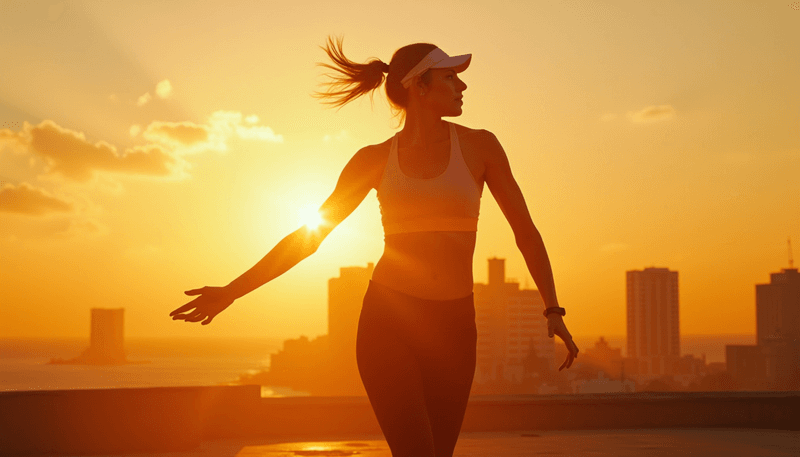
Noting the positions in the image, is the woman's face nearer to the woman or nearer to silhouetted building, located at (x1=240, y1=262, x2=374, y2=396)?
the woman

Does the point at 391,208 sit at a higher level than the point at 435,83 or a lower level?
lower

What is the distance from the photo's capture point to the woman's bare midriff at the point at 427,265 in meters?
2.99

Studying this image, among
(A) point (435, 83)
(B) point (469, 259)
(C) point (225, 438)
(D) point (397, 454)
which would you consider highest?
(A) point (435, 83)

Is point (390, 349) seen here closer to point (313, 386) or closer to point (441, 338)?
point (441, 338)

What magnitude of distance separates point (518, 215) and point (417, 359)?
652 mm

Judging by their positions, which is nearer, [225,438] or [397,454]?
[397,454]

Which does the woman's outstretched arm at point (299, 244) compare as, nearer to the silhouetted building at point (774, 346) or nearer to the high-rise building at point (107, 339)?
the silhouetted building at point (774, 346)

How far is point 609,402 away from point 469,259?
29.5 ft

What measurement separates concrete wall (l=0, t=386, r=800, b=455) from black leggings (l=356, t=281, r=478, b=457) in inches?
270

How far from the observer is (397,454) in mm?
2842

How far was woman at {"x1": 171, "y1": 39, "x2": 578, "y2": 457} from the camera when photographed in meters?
2.93

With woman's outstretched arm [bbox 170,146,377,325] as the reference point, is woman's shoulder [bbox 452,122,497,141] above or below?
above

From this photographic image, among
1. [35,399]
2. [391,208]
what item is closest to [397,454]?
[391,208]

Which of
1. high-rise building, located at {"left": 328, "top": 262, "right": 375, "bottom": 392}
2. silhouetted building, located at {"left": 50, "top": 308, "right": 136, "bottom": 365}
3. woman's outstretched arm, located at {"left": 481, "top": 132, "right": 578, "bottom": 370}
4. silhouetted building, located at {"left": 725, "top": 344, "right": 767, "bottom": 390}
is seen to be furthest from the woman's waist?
silhouetted building, located at {"left": 50, "top": 308, "right": 136, "bottom": 365}
